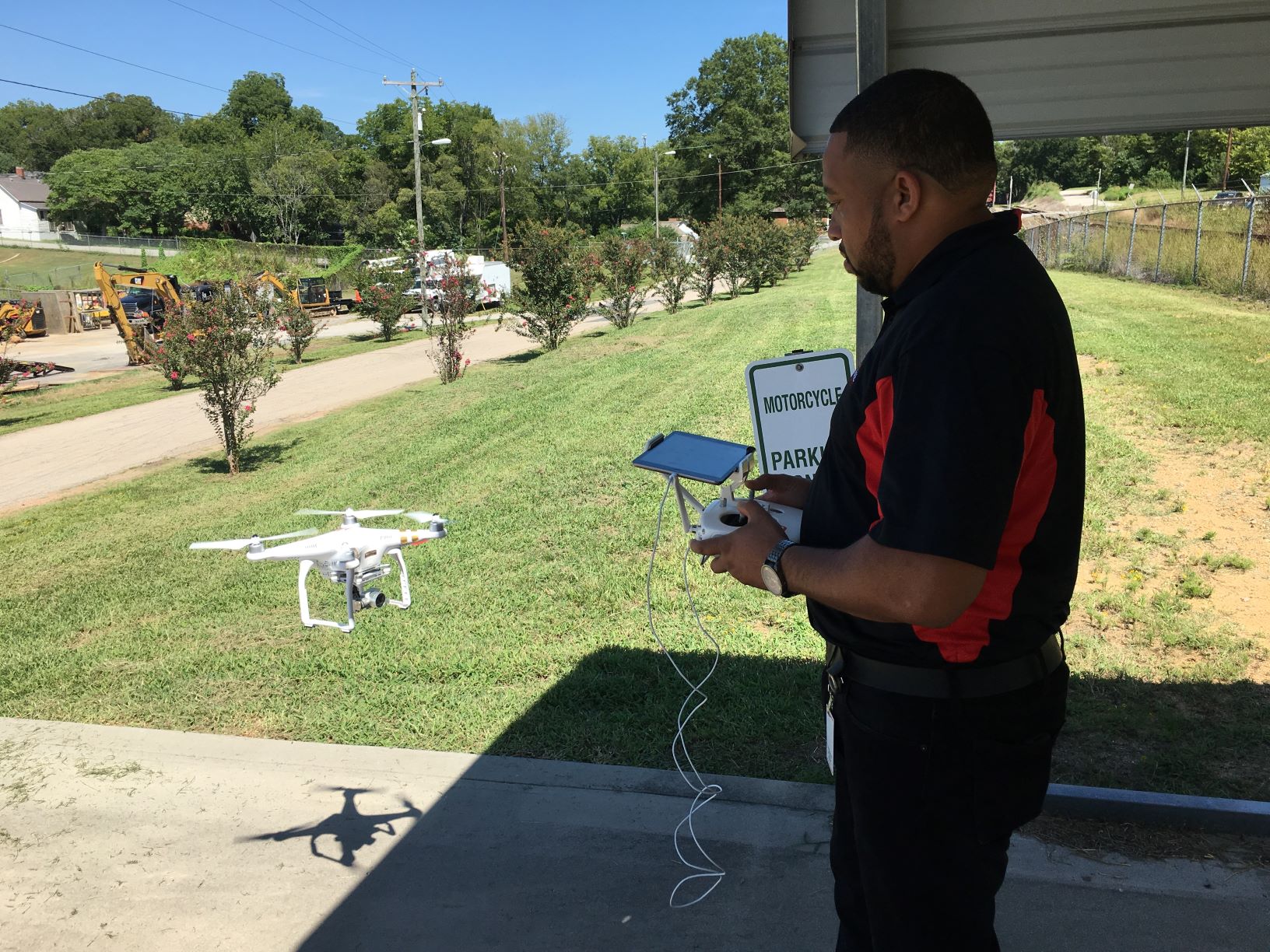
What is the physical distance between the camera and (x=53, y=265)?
210 feet

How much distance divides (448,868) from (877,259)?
265cm

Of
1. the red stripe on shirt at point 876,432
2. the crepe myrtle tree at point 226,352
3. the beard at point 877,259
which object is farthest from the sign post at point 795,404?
the crepe myrtle tree at point 226,352

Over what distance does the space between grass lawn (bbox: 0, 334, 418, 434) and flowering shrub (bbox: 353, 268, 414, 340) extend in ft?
8.73

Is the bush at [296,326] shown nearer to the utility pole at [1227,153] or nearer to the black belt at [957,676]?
the black belt at [957,676]

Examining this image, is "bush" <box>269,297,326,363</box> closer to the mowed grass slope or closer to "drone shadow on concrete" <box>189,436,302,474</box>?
"drone shadow on concrete" <box>189,436,302,474</box>

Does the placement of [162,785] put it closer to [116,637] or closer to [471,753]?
[471,753]

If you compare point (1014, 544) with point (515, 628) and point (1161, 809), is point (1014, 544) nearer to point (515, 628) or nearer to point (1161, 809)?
point (1161, 809)

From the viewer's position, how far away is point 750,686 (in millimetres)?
4500

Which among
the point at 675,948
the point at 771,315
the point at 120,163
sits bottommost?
the point at 675,948

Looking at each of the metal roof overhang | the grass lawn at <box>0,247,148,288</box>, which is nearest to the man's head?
the metal roof overhang

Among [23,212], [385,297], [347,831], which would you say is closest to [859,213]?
[347,831]

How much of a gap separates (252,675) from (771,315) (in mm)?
17981

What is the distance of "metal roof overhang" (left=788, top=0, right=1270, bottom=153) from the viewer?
3352 millimetres

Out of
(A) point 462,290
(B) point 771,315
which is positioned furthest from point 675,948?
(B) point 771,315
